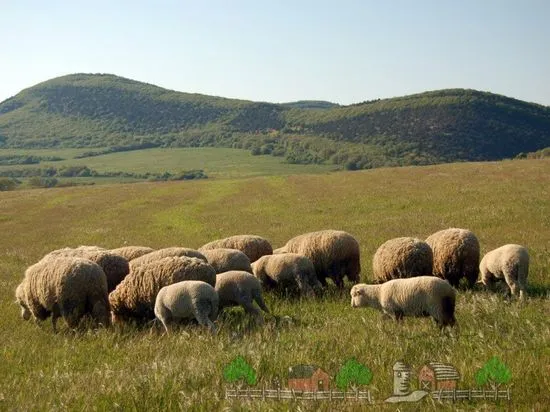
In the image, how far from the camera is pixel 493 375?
4586 mm

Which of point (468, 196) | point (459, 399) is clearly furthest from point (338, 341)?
point (468, 196)

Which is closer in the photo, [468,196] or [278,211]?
[468,196]

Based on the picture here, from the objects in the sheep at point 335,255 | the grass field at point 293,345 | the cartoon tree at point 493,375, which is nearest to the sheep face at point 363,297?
the grass field at point 293,345

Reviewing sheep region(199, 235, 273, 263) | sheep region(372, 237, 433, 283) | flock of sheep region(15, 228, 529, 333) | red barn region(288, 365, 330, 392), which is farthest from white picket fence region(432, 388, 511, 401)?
sheep region(199, 235, 273, 263)

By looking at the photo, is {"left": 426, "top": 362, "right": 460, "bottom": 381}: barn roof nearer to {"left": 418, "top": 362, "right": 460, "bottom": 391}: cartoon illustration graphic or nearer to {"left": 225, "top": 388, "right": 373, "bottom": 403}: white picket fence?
{"left": 418, "top": 362, "right": 460, "bottom": 391}: cartoon illustration graphic

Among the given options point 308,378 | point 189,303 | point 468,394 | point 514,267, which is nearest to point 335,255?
point 514,267

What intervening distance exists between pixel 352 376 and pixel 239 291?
5.63 m

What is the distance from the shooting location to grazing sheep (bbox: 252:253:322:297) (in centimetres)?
1253

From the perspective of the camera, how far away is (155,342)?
8391 millimetres

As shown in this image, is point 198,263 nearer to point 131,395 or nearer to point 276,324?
point 276,324

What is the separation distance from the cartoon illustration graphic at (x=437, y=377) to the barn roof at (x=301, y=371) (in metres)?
1.07

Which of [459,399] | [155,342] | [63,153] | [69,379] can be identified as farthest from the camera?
[63,153]

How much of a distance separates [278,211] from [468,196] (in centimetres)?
1284

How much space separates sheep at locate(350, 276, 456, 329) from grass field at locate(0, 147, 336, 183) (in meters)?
98.8
